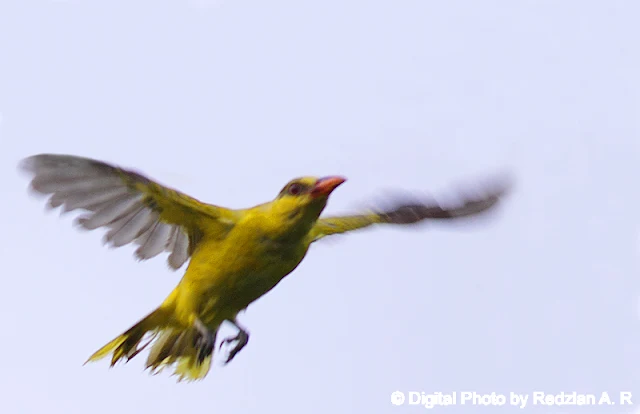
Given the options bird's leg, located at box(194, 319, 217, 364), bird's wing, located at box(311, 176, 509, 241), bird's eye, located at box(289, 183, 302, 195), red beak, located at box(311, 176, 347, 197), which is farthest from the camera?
bird's wing, located at box(311, 176, 509, 241)

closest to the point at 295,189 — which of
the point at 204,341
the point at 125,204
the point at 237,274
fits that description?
the point at 237,274

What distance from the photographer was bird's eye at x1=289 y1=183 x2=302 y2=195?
7.09m

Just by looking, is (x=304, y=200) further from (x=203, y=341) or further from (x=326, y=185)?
(x=203, y=341)

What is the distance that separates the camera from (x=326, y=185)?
22.8ft

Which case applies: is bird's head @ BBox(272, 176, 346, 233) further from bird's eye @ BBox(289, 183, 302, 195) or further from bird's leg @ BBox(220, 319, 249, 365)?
bird's leg @ BBox(220, 319, 249, 365)

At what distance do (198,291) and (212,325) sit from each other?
12.8 inches

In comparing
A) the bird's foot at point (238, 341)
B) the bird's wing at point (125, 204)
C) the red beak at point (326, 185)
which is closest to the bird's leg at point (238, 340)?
the bird's foot at point (238, 341)

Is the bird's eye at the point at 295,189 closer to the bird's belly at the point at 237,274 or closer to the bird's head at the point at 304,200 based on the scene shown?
the bird's head at the point at 304,200

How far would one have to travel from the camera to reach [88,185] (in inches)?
273

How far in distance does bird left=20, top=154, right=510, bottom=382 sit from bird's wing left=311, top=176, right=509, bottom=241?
0.12 meters

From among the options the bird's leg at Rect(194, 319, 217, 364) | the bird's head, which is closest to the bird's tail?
the bird's leg at Rect(194, 319, 217, 364)

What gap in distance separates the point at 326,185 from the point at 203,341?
1435 mm

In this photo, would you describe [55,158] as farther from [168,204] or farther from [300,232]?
[300,232]

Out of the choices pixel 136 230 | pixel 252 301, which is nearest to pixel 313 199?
pixel 252 301
